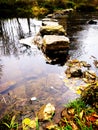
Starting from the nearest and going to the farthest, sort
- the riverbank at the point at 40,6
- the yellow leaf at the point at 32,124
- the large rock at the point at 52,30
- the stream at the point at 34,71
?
1. the yellow leaf at the point at 32,124
2. the stream at the point at 34,71
3. the large rock at the point at 52,30
4. the riverbank at the point at 40,6

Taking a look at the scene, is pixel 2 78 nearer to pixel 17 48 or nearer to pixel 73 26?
pixel 17 48

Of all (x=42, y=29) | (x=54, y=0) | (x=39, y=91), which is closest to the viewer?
(x=39, y=91)

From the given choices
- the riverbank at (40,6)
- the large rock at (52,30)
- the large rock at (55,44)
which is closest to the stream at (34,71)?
the large rock at (55,44)

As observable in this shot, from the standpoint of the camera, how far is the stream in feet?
21.5

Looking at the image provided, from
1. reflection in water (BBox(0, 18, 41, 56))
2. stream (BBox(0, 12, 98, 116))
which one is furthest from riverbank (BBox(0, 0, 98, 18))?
stream (BBox(0, 12, 98, 116))

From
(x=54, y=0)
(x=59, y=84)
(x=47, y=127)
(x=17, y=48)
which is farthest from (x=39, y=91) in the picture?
(x=54, y=0)

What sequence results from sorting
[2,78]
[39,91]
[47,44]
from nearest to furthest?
1. [39,91]
2. [2,78]
3. [47,44]

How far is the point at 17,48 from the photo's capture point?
11.6m

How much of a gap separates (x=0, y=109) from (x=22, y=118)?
2.53 feet

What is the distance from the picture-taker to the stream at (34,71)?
259 inches

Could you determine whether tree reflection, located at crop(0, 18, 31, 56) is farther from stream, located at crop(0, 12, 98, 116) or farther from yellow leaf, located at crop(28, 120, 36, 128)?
yellow leaf, located at crop(28, 120, 36, 128)

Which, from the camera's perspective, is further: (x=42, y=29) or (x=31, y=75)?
(x=42, y=29)

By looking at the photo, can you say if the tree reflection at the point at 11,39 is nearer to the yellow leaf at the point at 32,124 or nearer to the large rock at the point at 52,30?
the large rock at the point at 52,30

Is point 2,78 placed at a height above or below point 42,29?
below
